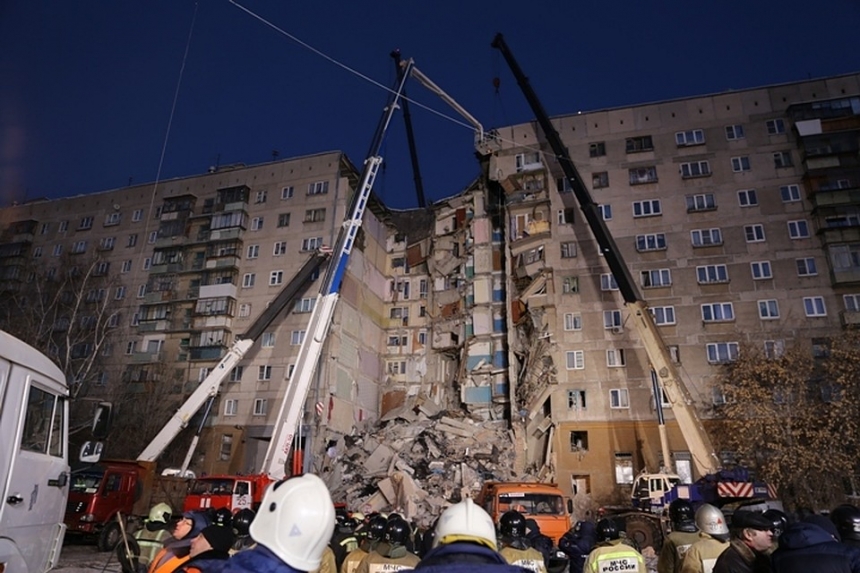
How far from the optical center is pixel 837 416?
2450 centimetres

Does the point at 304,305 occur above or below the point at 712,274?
below

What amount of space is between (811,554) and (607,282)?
3045cm

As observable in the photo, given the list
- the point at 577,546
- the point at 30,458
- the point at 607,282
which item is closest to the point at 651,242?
the point at 607,282

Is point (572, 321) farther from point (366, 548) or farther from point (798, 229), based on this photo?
point (366, 548)

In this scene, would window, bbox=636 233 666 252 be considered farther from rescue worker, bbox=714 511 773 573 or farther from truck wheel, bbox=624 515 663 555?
rescue worker, bbox=714 511 773 573

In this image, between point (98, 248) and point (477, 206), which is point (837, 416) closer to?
point (477, 206)

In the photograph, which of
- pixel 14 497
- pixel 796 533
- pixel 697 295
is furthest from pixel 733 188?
pixel 14 497

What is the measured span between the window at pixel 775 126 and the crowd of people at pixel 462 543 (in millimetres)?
33250

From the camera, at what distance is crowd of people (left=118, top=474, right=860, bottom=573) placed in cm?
231

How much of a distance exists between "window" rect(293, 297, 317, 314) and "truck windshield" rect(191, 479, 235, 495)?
65.7ft

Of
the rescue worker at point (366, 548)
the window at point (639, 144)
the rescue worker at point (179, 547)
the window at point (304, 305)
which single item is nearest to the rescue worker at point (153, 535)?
the rescue worker at point (366, 548)

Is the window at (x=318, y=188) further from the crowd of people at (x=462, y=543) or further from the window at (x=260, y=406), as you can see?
the crowd of people at (x=462, y=543)

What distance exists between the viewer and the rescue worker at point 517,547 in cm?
574

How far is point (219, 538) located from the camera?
11.3 ft
